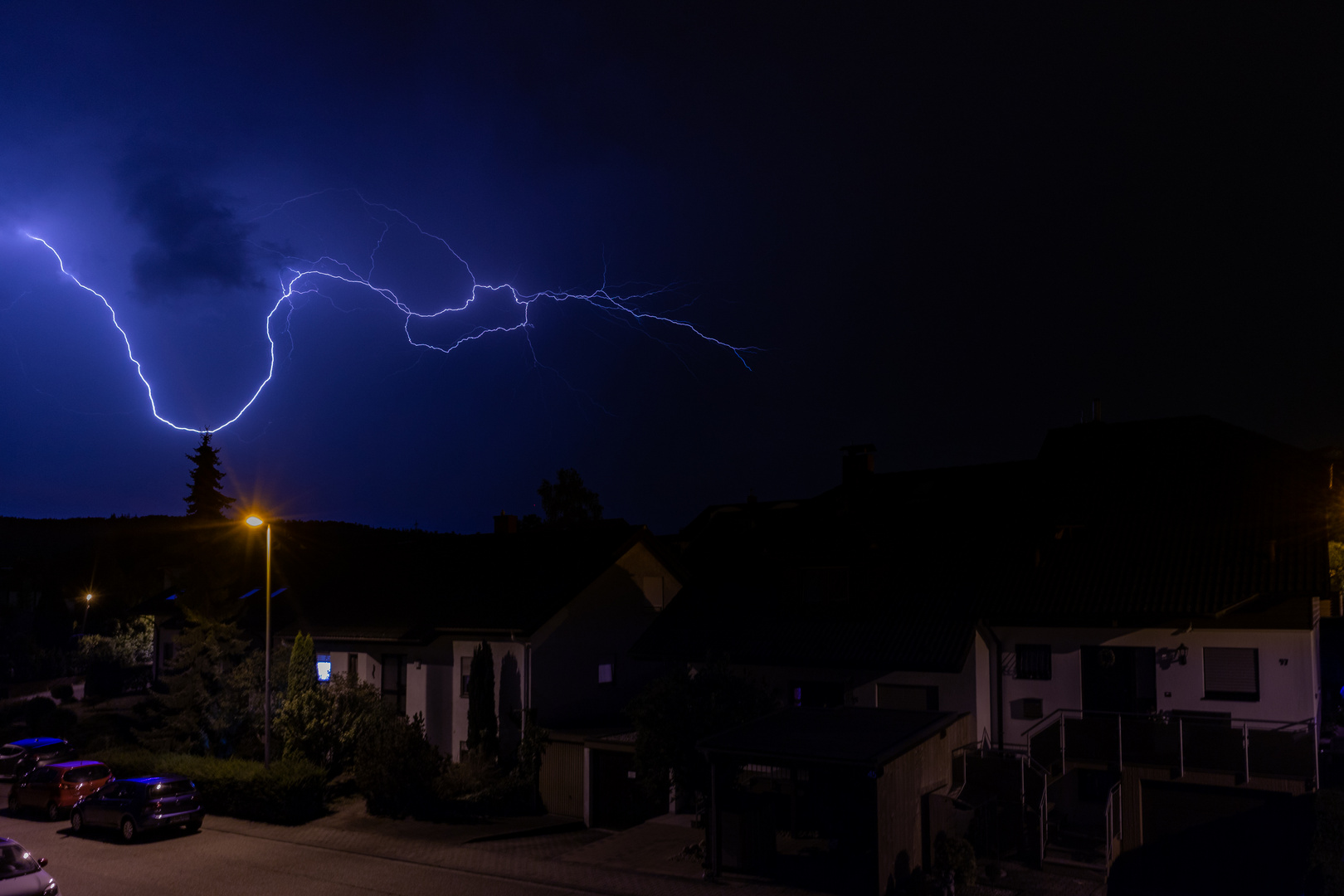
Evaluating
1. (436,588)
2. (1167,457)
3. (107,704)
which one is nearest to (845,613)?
(1167,457)

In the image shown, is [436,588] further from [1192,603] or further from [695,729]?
[1192,603]

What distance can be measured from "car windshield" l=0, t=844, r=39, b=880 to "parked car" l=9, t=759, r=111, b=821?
31.4ft

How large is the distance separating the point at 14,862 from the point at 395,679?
14.5 metres

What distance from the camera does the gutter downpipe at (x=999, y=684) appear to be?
21.7 m

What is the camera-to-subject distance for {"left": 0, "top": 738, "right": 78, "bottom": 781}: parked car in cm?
2909

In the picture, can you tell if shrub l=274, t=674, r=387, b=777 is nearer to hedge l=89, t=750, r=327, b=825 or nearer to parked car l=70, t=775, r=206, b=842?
hedge l=89, t=750, r=327, b=825

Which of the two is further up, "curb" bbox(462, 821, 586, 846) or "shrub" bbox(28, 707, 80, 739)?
"curb" bbox(462, 821, 586, 846)

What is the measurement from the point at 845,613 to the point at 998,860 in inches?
292

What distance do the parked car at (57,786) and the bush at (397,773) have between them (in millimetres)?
6563

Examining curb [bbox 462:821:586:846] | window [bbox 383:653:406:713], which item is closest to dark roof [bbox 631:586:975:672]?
curb [bbox 462:821:586:846]

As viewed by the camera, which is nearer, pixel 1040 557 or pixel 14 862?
pixel 14 862

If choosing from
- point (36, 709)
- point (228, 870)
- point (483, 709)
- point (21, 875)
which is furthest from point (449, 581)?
point (36, 709)

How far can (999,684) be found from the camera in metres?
21.8

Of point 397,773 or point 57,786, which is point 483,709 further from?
point 57,786
